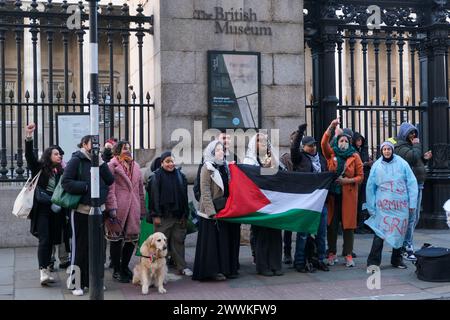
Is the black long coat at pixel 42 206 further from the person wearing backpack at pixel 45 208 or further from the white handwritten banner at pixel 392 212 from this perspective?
the white handwritten banner at pixel 392 212

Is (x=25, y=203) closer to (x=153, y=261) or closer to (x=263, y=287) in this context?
(x=153, y=261)

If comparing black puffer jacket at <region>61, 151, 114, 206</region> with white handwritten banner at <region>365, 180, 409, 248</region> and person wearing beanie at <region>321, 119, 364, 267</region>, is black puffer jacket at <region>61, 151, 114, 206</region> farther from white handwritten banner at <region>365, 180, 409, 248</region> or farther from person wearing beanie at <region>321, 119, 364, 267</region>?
white handwritten banner at <region>365, 180, 409, 248</region>

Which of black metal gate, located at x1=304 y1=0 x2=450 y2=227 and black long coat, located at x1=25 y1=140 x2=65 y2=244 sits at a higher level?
black metal gate, located at x1=304 y1=0 x2=450 y2=227

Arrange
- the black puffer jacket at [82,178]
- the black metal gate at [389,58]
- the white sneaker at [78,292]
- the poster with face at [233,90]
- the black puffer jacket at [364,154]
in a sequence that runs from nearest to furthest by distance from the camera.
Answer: the black puffer jacket at [82,178] → the white sneaker at [78,292] → the poster with face at [233,90] → the black puffer jacket at [364,154] → the black metal gate at [389,58]

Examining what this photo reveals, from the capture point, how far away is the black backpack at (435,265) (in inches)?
322

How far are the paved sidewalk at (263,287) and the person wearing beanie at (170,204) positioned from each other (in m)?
0.60

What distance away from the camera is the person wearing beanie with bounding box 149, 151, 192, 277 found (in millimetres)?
8375

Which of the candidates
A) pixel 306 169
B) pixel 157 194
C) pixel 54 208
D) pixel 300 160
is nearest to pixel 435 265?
pixel 306 169

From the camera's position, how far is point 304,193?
29.4ft

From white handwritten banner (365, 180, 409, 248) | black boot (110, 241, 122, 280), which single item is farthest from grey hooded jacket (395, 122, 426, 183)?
black boot (110, 241, 122, 280)

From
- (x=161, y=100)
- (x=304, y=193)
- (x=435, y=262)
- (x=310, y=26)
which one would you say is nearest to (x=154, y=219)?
(x=304, y=193)

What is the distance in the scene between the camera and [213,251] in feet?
27.4

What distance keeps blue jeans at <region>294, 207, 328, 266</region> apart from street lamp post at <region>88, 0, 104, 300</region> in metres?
3.10

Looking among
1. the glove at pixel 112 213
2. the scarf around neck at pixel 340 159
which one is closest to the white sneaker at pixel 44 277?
the glove at pixel 112 213
